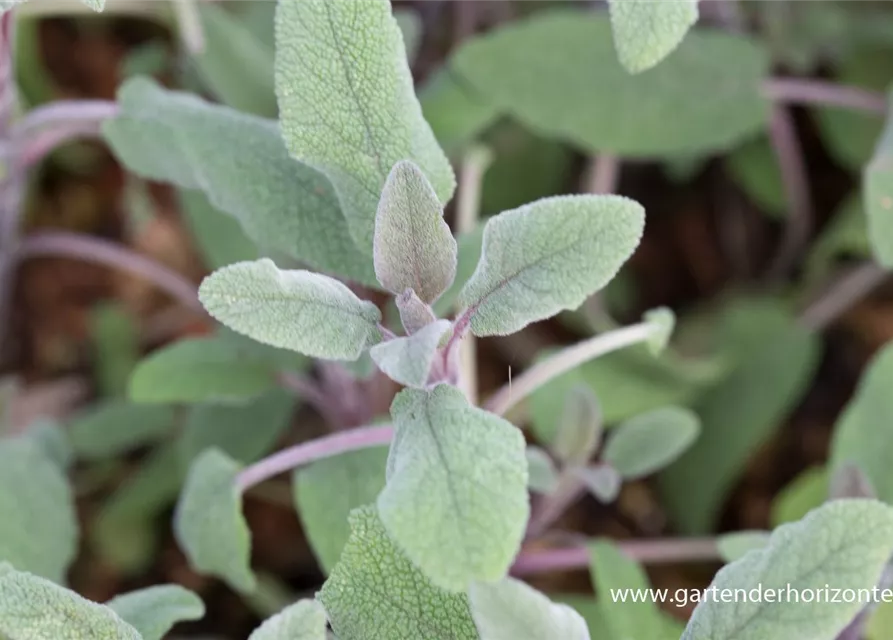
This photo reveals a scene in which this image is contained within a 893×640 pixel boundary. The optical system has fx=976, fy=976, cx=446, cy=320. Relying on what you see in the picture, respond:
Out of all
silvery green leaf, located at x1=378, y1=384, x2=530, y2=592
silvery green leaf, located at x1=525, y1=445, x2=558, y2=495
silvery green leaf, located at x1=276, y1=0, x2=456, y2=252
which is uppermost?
silvery green leaf, located at x1=276, y1=0, x2=456, y2=252

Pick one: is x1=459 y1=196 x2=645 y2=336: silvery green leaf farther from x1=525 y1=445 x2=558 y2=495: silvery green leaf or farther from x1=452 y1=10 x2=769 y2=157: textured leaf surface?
x1=452 y1=10 x2=769 y2=157: textured leaf surface

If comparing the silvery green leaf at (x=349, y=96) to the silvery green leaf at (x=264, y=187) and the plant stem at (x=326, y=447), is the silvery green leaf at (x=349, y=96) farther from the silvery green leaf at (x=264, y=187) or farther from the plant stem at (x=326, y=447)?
the plant stem at (x=326, y=447)

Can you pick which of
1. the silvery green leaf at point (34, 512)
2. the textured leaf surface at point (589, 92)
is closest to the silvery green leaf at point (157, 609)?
the silvery green leaf at point (34, 512)

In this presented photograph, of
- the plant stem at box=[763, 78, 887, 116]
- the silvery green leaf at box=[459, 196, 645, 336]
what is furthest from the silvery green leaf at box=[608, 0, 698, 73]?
the plant stem at box=[763, 78, 887, 116]

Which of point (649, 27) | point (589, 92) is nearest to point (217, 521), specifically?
point (649, 27)

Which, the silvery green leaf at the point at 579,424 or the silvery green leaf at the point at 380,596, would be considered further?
the silvery green leaf at the point at 579,424

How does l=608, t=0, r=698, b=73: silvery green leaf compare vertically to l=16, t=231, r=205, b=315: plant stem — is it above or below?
above
